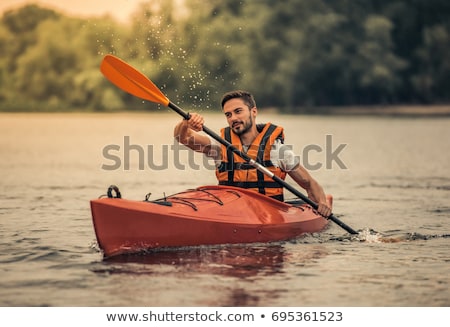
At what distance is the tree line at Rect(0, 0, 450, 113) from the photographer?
40.1m

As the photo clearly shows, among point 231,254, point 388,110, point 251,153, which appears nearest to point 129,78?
point 251,153

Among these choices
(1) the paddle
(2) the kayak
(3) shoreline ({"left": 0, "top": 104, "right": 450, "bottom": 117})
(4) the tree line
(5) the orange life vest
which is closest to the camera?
(2) the kayak

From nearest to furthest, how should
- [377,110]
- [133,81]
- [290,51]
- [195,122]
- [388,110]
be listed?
1. [195,122]
2. [133,81]
3. [388,110]
4. [377,110]
5. [290,51]

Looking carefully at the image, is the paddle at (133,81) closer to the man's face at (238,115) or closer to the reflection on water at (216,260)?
the man's face at (238,115)

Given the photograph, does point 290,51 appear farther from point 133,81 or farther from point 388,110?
point 133,81

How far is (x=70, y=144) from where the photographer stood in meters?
22.1

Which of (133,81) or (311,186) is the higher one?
(133,81)

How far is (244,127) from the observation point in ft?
23.0

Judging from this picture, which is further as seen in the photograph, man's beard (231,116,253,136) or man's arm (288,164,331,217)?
man's arm (288,164,331,217)

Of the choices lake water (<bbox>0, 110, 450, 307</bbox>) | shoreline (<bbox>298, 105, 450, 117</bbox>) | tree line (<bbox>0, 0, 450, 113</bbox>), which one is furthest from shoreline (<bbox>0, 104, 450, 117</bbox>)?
lake water (<bbox>0, 110, 450, 307</bbox>)

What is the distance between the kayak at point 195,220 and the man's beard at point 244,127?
1.44 feet

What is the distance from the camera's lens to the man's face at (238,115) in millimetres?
6938

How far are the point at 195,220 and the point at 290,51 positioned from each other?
3561cm

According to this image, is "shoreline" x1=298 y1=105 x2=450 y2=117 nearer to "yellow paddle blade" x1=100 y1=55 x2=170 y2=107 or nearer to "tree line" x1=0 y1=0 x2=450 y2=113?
"tree line" x1=0 y1=0 x2=450 y2=113
